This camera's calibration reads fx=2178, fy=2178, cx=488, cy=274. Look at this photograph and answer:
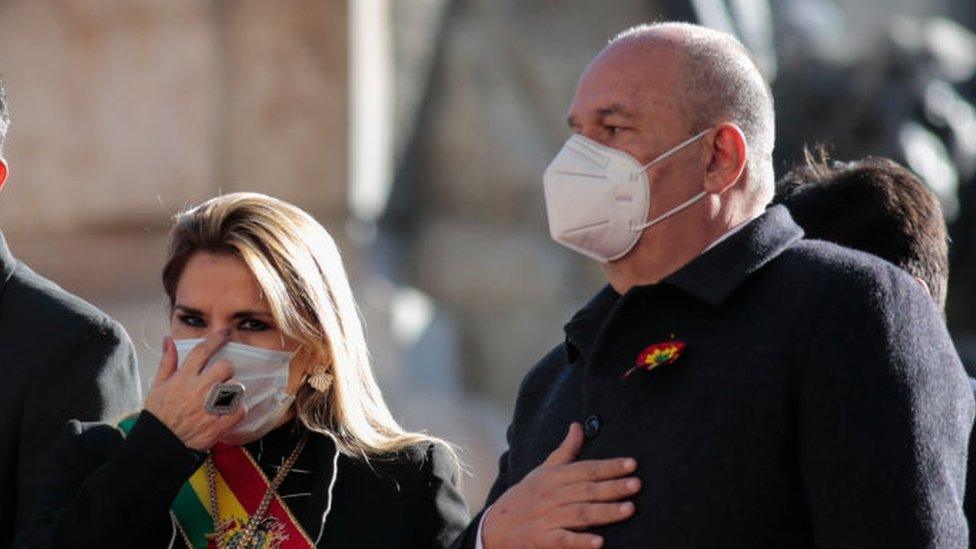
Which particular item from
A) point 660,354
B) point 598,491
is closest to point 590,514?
point 598,491

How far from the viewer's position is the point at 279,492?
13.3 ft

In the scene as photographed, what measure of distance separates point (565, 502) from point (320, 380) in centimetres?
86

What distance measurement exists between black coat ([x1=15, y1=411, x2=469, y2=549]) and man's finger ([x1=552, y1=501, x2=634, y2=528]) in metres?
0.67

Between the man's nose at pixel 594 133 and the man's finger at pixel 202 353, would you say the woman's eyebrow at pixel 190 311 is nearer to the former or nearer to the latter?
the man's finger at pixel 202 353

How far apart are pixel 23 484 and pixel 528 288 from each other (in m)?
6.13

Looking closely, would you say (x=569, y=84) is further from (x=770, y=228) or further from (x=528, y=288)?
(x=770, y=228)

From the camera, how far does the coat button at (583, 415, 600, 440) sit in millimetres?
3477

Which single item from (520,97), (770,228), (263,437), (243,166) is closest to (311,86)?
(243,166)

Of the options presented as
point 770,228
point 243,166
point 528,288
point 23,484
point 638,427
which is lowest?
point 528,288

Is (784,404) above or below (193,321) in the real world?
above

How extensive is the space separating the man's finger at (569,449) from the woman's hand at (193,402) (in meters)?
0.71

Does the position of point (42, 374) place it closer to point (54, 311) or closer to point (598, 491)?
point (54, 311)

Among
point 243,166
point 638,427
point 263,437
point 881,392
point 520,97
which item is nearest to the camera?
point 881,392

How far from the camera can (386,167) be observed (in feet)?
33.7
